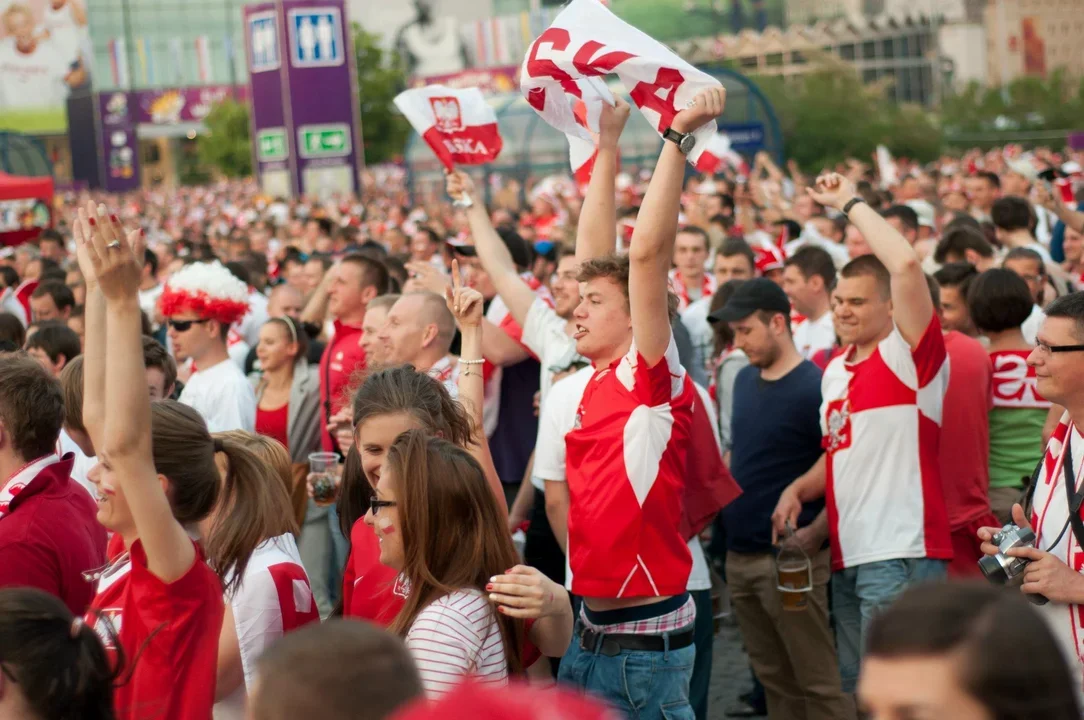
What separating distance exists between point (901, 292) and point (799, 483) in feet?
3.82

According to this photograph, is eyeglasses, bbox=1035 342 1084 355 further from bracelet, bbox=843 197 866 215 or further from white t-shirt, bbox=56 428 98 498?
white t-shirt, bbox=56 428 98 498

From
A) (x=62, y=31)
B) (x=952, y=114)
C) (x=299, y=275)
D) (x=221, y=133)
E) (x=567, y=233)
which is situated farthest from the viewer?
(x=221, y=133)

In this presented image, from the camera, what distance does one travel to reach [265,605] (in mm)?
3551

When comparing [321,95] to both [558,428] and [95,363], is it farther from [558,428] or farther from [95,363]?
[95,363]

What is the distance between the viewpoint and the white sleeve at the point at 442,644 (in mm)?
3086

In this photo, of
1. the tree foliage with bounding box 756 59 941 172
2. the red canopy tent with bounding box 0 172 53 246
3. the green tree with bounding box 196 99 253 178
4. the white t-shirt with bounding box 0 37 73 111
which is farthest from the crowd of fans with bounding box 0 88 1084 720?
the green tree with bounding box 196 99 253 178

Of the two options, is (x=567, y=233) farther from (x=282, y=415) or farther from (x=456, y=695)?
(x=456, y=695)

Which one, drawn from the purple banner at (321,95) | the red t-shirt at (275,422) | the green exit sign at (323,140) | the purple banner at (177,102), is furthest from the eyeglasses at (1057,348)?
the purple banner at (177,102)

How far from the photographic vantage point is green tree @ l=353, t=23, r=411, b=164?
51.6m

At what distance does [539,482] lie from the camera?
5.85 meters

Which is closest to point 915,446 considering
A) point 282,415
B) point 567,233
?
point 282,415

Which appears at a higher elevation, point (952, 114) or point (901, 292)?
point (952, 114)

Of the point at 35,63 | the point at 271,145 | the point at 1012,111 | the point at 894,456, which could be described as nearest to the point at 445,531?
the point at 894,456

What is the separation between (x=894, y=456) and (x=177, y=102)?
8233 cm
